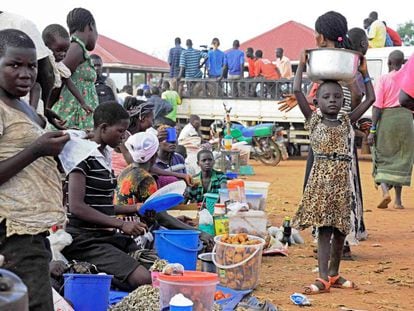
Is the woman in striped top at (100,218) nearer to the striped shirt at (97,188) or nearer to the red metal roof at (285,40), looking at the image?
the striped shirt at (97,188)

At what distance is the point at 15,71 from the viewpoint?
311 cm

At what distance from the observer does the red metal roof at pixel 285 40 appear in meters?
29.2

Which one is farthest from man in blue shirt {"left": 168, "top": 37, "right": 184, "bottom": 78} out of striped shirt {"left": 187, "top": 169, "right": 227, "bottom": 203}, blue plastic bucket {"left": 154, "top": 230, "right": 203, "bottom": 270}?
blue plastic bucket {"left": 154, "top": 230, "right": 203, "bottom": 270}

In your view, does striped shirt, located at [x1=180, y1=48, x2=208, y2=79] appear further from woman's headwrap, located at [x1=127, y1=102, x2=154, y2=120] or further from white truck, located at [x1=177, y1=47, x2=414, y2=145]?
woman's headwrap, located at [x1=127, y1=102, x2=154, y2=120]

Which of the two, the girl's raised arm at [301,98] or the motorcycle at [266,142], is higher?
the girl's raised arm at [301,98]

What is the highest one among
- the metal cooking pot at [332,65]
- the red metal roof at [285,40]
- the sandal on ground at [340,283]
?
the red metal roof at [285,40]

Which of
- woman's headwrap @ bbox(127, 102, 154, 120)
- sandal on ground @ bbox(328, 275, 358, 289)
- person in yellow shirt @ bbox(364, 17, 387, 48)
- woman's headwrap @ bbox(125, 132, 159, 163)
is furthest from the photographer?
person in yellow shirt @ bbox(364, 17, 387, 48)

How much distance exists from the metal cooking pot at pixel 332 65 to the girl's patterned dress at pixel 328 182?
323mm

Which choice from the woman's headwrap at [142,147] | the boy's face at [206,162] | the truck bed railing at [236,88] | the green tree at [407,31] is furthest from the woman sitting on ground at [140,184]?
the green tree at [407,31]

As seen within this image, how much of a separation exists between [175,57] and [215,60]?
118 cm

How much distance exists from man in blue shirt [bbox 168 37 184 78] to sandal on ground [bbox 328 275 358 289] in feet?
49.0

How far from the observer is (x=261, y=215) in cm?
660

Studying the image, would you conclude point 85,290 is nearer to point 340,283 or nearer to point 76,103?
point 340,283

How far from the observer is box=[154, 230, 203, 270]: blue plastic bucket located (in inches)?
213
